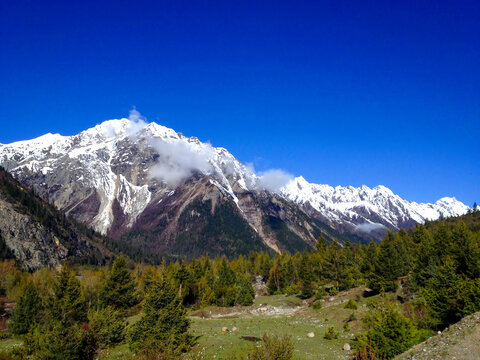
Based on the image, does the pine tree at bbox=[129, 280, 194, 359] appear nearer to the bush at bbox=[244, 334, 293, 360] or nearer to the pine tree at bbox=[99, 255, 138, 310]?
the bush at bbox=[244, 334, 293, 360]

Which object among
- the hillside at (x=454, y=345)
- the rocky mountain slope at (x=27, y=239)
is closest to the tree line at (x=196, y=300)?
the hillside at (x=454, y=345)

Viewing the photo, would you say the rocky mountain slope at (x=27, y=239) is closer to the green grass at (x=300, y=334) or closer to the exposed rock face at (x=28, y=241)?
the exposed rock face at (x=28, y=241)

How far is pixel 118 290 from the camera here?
204 feet

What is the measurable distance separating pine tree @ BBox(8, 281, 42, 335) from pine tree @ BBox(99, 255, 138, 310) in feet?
34.1

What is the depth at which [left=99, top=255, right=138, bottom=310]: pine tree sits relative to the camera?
61.3 m

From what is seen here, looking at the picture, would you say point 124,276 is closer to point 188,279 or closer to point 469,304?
point 188,279

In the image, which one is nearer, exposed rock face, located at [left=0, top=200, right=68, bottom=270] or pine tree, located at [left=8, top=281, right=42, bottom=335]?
pine tree, located at [left=8, top=281, right=42, bottom=335]

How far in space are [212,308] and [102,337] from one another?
4883 centimetres

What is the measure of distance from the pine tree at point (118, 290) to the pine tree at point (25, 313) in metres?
10.4

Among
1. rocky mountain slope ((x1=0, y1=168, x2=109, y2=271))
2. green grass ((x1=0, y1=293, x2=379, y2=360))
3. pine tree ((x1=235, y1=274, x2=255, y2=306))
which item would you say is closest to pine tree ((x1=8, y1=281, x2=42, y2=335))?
green grass ((x1=0, y1=293, x2=379, y2=360))

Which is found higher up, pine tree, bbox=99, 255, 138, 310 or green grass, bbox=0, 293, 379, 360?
pine tree, bbox=99, 255, 138, 310

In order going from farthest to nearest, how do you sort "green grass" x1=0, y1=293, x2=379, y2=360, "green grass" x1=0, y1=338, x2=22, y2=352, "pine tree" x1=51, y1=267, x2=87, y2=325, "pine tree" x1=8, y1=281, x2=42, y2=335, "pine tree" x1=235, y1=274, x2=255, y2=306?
"pine tree" x1=235, y1=274, x2=255, y2=306 → "pine tree" x1=51, y1=267, x2=87, y2=325 → "pine tree" x1=8, y1=281, x2=42, y2=335 → "green grass" x1=0, y1=338, x2=22, y2=352 → "green grass" x1=0, y1=293, x2=379, y2=360

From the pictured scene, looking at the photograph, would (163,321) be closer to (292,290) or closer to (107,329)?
(107,329)

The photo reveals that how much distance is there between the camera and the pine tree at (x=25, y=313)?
174 feet
